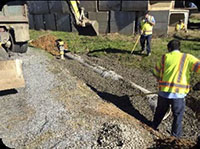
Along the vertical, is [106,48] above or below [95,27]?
below

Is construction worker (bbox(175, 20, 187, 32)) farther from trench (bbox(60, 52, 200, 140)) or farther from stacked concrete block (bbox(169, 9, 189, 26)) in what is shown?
trench (bbox(60, 52, 200, 140))

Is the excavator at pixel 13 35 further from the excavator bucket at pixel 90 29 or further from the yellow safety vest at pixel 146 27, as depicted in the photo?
the yellow safety vest at pixel 146 27

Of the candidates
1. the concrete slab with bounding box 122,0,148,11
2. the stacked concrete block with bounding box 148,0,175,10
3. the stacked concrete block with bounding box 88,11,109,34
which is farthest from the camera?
the stacked concrete block with bounding box 88,11,109,34

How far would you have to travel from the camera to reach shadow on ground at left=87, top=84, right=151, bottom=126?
566 centimetres

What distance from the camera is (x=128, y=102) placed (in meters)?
6.32

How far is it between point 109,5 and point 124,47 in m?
5.05

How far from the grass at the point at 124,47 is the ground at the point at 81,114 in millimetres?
1156

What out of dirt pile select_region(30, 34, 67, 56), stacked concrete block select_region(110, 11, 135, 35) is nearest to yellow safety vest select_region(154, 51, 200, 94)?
dirt pile select_region(30, 34, 67, 56)

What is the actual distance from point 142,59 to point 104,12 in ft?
24.0

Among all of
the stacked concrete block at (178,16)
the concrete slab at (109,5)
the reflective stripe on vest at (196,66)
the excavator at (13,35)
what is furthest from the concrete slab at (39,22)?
the reflective stripe on vest at (196,66)

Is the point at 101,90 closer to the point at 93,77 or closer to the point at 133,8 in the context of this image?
the point at 93,77

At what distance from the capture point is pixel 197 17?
24766mm

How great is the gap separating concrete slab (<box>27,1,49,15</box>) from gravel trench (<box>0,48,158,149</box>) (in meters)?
12.1

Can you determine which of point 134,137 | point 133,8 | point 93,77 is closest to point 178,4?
point 133,8
